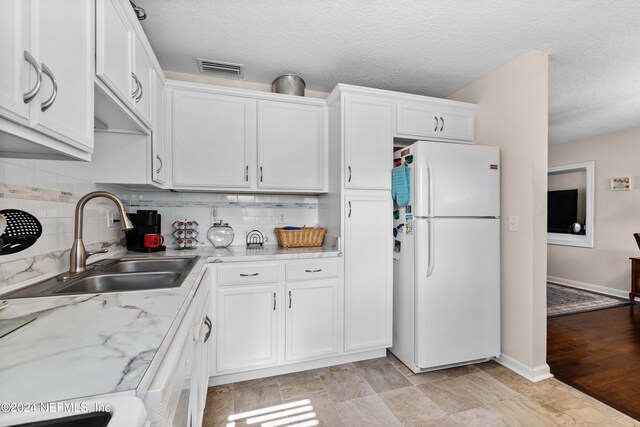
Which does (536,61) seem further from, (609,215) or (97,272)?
(609,215)

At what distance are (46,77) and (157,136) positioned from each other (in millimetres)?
1366

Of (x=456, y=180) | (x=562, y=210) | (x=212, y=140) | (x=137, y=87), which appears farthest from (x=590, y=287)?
(x=137, y=87)

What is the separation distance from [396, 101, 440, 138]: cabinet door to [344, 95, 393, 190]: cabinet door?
0.10 m

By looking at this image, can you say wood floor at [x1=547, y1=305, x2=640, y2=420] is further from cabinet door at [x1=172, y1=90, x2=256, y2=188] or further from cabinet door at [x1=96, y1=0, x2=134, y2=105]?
cabinet door at [x1=96, y1=0, x2=134, y2=105]

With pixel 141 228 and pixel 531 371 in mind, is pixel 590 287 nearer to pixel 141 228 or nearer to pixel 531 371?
pixel 531 371

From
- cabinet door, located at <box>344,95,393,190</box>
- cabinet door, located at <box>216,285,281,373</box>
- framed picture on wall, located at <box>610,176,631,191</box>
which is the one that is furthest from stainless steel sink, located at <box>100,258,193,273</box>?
framed picture on wall, located at <box>610,176,631,191</box>

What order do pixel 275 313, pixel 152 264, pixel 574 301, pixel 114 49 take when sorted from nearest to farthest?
pixel 114 49 < pixel 152 264 < pixel 275 313 < pixel 574 301

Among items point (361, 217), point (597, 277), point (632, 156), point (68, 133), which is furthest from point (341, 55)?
point (597, 277)

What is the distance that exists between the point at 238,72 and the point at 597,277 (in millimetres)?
5793

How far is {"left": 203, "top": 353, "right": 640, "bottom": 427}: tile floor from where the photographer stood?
1752 millimetres

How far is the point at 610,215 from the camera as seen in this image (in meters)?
4.37

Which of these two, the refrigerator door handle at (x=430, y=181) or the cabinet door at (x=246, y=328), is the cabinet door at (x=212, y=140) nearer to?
the cabinet door at (x=246, y=328)

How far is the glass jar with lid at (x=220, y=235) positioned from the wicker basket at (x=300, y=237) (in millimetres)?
423

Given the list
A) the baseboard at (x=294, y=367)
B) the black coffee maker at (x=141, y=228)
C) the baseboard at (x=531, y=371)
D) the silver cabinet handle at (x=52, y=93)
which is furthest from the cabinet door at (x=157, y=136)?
the baseboard at (x=531, y=371)
